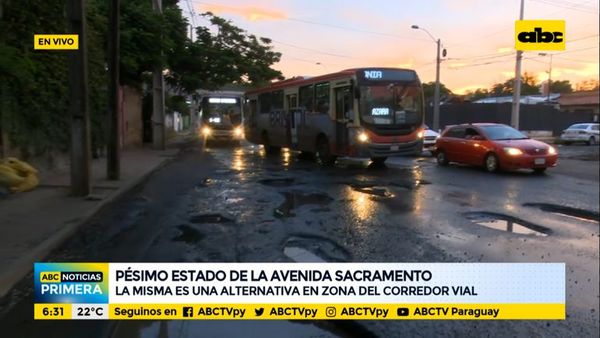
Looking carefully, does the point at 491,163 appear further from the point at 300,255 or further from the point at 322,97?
the point at 300,255

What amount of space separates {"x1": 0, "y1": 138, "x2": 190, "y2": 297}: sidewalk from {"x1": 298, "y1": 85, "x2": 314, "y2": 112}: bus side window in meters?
6.79

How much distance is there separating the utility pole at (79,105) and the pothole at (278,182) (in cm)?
420

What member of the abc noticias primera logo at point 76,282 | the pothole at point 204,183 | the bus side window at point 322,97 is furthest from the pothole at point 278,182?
the abc noticias primera logo at point 76,282

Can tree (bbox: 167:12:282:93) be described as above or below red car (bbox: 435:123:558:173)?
above

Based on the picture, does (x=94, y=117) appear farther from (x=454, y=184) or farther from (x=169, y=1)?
(x=169, y=1)

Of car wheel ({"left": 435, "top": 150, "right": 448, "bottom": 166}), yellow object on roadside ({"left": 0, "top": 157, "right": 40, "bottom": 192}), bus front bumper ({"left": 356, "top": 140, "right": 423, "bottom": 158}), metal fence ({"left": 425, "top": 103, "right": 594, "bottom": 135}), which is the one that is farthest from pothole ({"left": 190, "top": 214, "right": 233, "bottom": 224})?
metal fence ({"left": 425, "top": 103, "right": 594, "bottom": 135})

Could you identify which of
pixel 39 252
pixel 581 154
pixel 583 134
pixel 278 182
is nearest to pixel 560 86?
pixel 583 134

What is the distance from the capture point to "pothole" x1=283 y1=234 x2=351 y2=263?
21.3ft

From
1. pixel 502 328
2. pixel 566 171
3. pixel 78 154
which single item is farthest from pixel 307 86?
pixel 502 328

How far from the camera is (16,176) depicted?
35.3 ft

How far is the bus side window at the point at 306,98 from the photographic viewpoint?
18938mm

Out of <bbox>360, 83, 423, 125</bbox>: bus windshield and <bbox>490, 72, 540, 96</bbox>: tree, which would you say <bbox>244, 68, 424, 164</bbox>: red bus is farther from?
<bbox>490, 72, 540, 96</bbox>: tree

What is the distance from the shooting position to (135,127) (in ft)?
95.6

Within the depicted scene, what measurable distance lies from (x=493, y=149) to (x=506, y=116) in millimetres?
30538
